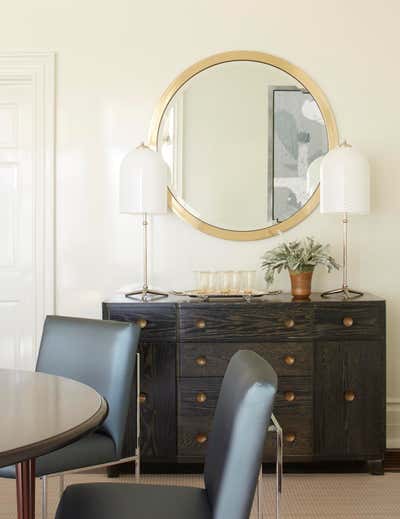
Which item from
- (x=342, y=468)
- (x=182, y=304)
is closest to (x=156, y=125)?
(x=182, y=304)

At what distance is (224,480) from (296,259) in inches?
84.4

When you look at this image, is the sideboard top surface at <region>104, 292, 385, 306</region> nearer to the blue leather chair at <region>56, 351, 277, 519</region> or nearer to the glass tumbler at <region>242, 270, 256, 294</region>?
the glass tumbler at <region>242, 270, 256, 294</region>

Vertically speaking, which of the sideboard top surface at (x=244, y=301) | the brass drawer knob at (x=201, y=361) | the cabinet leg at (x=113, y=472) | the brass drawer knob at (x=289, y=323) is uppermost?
the sideboard top surface at (x=244, y=301)

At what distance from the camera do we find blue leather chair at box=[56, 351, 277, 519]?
176cm

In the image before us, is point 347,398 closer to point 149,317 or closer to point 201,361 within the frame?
point 201,361

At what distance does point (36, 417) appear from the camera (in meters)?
1.94

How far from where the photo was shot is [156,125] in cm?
411

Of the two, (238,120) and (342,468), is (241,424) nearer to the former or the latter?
(342,468)

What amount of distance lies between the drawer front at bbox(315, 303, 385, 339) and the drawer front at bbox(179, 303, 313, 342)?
16 centimetres

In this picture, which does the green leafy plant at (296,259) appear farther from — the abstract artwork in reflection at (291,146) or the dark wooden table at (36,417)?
the dark wooden table at (36,417)

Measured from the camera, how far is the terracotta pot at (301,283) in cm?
384

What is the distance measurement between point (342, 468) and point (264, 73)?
6.77 feet

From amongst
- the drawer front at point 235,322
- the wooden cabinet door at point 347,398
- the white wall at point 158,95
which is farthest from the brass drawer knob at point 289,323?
the white wall at point 158,95

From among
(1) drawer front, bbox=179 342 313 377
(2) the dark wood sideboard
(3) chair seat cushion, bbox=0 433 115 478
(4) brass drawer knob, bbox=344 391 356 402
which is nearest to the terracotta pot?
(2) the dark wood sideboard
